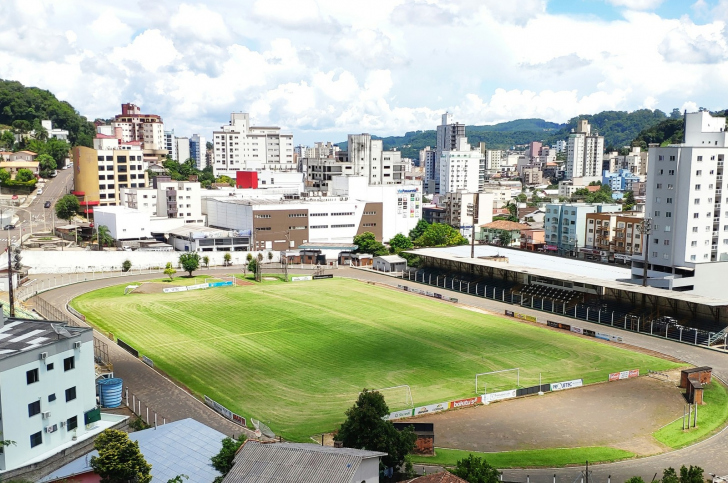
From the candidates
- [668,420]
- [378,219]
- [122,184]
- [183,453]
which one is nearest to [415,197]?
[378,219]

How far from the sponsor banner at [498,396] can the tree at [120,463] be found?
715 inches

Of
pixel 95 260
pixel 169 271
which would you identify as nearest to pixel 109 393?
pixel 169 271

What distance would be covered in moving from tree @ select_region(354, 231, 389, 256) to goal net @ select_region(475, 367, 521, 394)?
159 feet

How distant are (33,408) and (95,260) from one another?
53539 millimetres

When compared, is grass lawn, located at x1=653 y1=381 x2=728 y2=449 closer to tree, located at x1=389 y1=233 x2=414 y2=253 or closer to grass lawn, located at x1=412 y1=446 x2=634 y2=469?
grass lawn, located at x1=412 y1=446 x2=634 y2=469

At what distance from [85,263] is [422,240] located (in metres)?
42.8

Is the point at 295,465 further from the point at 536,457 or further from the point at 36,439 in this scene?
the point at 536,457

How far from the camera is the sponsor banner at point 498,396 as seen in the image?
114 ft

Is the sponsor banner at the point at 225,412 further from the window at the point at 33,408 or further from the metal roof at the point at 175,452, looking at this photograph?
the window at the point at 33,408

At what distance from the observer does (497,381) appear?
38.2m

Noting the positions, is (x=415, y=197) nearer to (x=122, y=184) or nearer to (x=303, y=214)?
(x=303, y=214)

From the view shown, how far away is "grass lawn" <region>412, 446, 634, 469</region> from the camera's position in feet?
88.7

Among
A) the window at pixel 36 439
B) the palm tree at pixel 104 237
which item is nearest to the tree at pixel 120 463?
the window at pixel 36 439

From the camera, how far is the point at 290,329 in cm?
5088
